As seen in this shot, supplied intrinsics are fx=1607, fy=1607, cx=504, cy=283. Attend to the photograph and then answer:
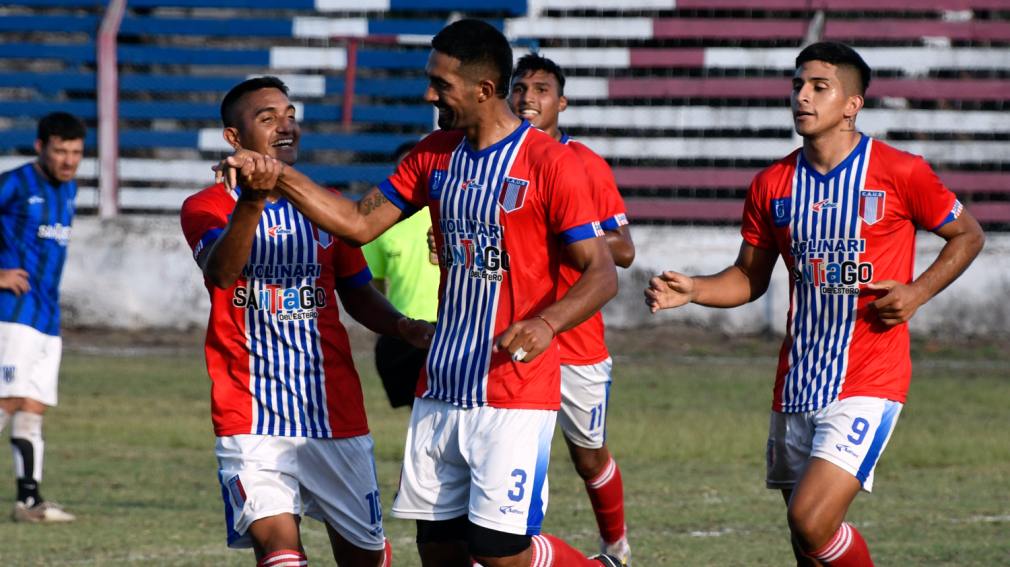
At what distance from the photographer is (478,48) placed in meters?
5.43

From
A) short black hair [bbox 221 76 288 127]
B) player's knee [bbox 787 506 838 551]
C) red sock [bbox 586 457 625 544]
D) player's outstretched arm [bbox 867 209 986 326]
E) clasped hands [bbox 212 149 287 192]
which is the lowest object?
red sock [bbox 586 457 625 544]

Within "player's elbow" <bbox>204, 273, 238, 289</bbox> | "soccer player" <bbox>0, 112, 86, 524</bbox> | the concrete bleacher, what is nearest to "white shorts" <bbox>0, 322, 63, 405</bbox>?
"soccer player" <bbox>0, 112, 86, 524</bbox>

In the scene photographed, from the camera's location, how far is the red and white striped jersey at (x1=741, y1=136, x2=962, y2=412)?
6.14m

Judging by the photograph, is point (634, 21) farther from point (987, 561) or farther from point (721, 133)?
point (987, 561)

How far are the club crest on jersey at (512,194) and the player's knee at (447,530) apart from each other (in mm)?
1093

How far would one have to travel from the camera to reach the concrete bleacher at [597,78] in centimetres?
1917

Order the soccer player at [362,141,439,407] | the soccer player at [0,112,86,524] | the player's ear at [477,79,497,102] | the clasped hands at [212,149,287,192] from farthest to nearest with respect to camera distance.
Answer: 1. the soccer player at [0,112,86,524]
2. the soccer player at [362,141,439,407]
3. the player's ear at [477,79,497,102]
4. the clasped hands at [212,149,287,192]

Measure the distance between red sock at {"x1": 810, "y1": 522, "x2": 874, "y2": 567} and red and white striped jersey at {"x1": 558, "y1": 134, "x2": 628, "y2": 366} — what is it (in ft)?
6.31

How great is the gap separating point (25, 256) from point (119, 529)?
2.09m

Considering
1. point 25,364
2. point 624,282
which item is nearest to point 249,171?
point 25,364

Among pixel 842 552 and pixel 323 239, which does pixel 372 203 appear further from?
pixel 842 552

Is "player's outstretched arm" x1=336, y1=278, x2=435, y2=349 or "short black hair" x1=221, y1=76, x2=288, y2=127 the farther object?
"player's outstretched arm" x1=336, y1=278, x2=435, y2=349

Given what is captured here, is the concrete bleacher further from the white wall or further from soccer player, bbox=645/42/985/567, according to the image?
soccer player, bbox=645/42/985/567

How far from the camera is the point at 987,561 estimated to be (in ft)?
25.2
